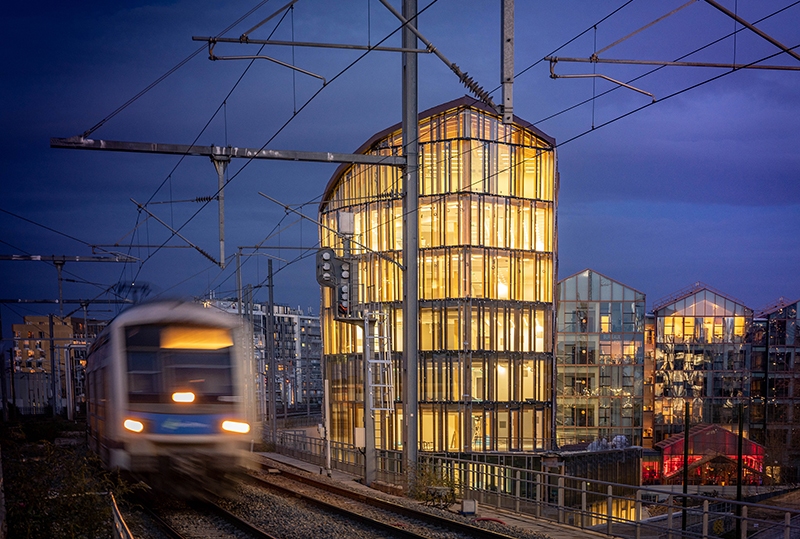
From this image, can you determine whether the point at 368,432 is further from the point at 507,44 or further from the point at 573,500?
the point at 573,500

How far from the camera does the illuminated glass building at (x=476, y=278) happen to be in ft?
124

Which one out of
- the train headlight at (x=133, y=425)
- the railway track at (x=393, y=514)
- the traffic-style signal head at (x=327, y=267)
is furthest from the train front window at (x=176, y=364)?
the traffic-style signal head at (x=327, y=267)

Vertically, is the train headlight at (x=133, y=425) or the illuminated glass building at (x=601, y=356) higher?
the train headlight at (x=133, y=425)

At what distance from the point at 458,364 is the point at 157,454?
25.0 m

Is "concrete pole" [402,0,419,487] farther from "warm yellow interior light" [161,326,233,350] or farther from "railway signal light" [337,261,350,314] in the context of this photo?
"warm yellow interior light" [161,326,233,350]

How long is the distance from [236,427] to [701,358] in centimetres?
5296

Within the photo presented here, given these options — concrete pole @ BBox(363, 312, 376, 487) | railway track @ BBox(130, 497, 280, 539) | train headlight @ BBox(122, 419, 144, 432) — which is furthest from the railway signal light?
train headlight @ BBox(122, 419, 144, 432)

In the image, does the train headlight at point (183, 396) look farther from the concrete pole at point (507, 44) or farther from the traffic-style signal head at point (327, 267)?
the concrete pole at point (507, 44)

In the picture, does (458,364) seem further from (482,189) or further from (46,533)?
(46,533)

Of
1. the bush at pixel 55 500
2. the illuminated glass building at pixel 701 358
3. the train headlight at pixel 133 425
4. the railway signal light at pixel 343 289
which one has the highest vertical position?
the railway signal light at pixel 343 289

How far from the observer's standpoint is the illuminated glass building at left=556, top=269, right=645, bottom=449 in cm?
5538

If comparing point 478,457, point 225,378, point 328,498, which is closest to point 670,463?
point 478,457

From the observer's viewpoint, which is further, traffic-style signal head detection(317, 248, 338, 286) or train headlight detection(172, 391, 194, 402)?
traffic-style signal head detection(317, 248, 338, 286)

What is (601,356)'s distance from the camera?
5581cm
